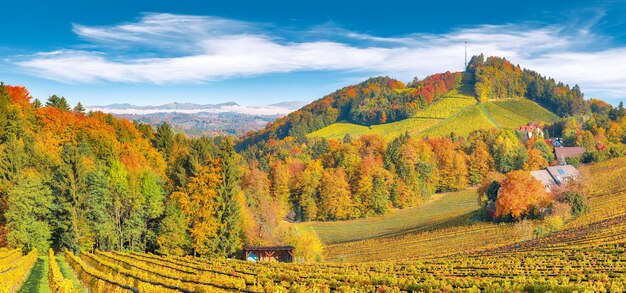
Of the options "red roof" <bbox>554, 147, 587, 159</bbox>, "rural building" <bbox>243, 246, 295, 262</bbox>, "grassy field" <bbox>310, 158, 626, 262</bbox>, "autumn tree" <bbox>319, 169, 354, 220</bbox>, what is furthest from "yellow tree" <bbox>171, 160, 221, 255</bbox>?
"red roof" <bbox>554, 147, 587, 159</bbox>

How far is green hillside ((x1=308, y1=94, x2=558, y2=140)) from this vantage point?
169 meters

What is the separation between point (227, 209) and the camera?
163 feet

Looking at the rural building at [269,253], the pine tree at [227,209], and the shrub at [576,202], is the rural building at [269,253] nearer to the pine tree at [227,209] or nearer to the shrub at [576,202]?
the pine tree at [227,209]

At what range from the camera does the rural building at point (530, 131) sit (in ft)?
501

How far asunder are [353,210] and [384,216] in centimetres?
704

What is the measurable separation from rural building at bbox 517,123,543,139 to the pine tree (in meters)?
131

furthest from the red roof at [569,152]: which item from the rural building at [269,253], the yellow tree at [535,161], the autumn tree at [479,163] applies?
the rural building at [269,253]

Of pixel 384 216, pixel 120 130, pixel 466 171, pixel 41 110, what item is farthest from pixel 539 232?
pixel 41 110

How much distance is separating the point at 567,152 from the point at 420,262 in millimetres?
107603

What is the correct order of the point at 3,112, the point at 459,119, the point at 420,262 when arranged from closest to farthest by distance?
1. the point at 420,262
2. the point at 3,112
3. the point at 459,119

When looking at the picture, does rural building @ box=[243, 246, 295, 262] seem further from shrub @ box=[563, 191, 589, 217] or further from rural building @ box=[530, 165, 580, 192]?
rural building @ box=[530, 165, 580, 192]

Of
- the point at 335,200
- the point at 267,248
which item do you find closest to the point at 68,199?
the point at 267,248

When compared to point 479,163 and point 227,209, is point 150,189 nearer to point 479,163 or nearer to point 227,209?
point 227,209

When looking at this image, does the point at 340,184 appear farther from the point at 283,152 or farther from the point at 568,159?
the point at 568,159
